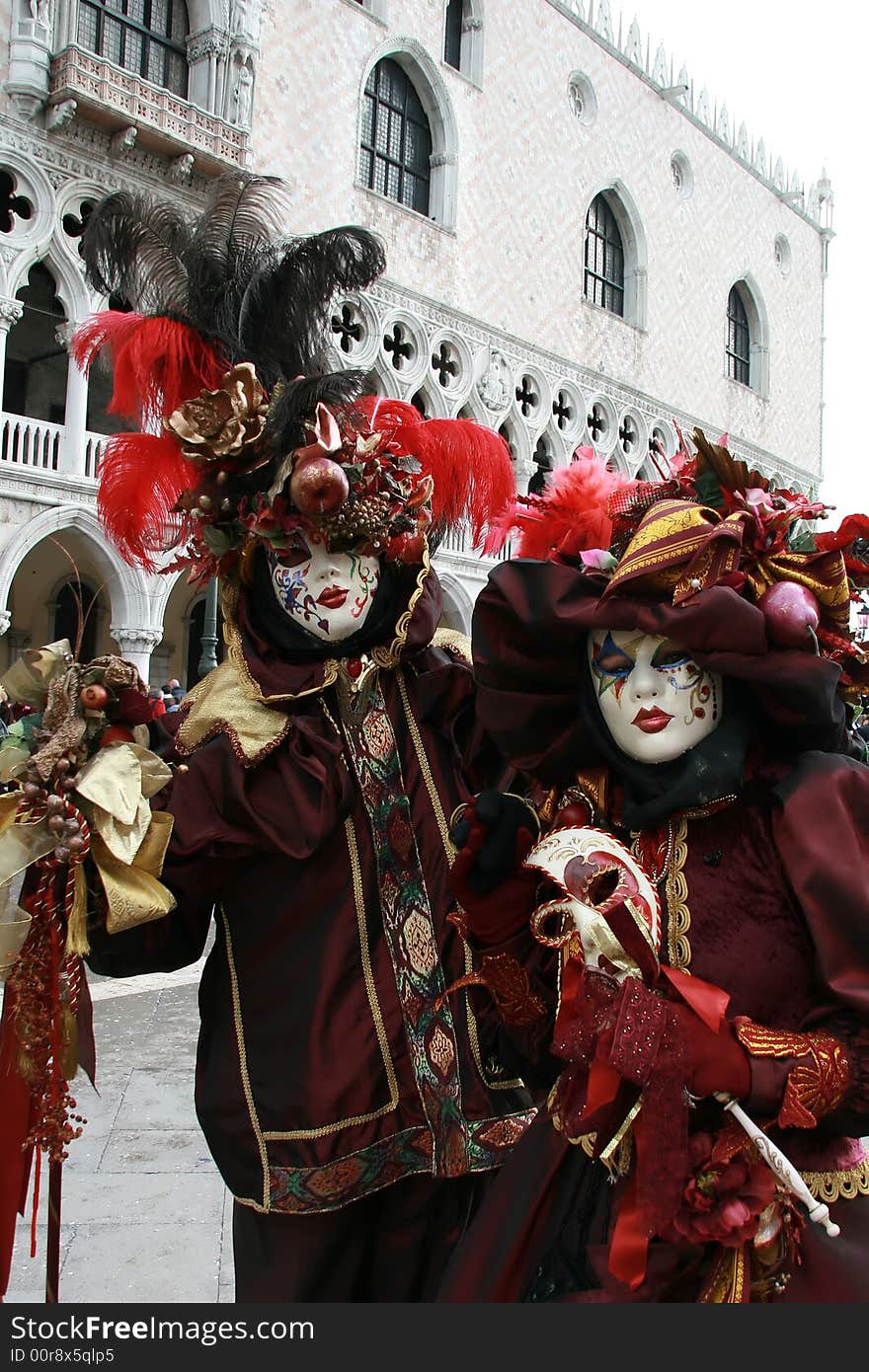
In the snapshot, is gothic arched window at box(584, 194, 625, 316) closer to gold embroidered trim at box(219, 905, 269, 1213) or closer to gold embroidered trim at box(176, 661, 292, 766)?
gold embroidered trim at box(176, 661, 292, 766)

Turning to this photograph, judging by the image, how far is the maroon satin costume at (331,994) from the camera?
1.85 m

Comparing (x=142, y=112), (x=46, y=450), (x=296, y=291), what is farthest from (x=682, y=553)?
(x=142, y=112)

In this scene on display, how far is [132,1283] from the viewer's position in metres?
2.42

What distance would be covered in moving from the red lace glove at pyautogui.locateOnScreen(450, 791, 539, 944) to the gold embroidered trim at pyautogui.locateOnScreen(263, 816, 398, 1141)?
40cm

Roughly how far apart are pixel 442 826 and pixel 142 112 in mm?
11261

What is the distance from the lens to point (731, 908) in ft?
4.67

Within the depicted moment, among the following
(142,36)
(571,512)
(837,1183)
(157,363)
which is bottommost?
(837,1183)

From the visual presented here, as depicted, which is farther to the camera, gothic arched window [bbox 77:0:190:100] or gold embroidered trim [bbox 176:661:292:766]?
gothic arched window [bbox 77:0:190:100]

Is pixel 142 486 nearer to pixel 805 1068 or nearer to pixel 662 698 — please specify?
pixel 662 698

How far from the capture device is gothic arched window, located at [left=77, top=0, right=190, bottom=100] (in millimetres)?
11430


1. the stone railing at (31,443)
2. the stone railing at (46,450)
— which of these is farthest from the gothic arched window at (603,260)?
the stone railing at (31,443)

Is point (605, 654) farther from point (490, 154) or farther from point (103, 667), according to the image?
point (490, 154)

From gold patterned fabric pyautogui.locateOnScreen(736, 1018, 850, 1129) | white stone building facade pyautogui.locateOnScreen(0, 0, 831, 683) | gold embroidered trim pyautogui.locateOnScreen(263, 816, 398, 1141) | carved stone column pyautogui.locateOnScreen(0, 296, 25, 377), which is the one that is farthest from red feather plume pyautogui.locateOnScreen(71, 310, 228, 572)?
carved stone column pyautogui.locateOnScreen(0, 296, 25, 377)

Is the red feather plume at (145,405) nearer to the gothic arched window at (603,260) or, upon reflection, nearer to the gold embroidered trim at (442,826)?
the gold embroidered trim at (442,826)
